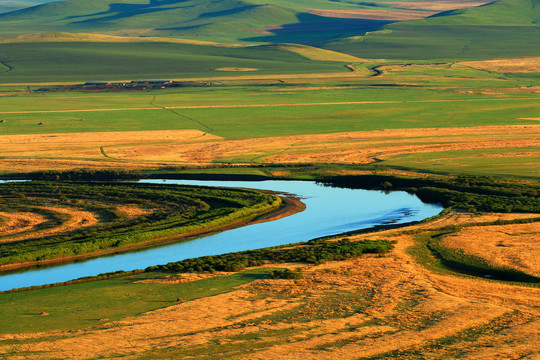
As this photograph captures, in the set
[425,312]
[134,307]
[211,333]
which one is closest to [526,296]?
[425,312]

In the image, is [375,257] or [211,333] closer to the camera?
[211,333]

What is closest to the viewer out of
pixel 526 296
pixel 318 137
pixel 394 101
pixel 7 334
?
pixel 7 334

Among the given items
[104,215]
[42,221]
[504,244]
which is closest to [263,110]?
[104,215]

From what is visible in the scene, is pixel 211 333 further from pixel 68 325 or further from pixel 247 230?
pixel 247 230

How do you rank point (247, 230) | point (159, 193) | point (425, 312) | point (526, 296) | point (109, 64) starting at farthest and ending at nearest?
1. point (109, 64)
2. point (159, 193)
3. point (247, 230)
4. point (526, 296)
5. point (425, 312)

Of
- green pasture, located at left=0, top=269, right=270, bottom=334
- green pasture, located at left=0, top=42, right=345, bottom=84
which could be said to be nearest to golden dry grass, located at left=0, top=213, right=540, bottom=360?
green pasture, located at left=0, top=269, right=270, bottom=334

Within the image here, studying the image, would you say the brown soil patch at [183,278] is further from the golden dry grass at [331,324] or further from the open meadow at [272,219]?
the golden dry grass at [331,324]

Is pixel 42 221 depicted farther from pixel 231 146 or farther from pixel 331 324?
pixel 231 146
